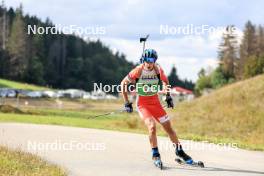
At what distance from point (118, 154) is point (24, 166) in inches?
124

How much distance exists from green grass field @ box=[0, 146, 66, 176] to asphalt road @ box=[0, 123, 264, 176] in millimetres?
419

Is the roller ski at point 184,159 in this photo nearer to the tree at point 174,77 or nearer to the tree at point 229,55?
the tree at point 229,55

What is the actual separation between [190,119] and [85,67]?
127m

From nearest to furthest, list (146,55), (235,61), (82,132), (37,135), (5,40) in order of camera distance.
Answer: (146,55)
(37,135)
(82,132)
(235,61)
(5,40)

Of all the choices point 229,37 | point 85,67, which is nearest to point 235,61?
point 229,37

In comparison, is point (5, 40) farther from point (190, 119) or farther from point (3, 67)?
point (190, 119)

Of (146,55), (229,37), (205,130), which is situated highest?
(229,37)

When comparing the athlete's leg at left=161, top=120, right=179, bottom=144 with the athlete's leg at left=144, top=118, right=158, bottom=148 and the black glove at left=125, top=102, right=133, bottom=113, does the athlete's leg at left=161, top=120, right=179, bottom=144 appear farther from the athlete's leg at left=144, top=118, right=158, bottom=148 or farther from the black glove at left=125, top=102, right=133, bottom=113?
the black glove at left=125, top=102, right=133, bottom=113

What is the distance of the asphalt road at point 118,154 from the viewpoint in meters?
11.1

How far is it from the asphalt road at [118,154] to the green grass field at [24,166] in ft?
1.37

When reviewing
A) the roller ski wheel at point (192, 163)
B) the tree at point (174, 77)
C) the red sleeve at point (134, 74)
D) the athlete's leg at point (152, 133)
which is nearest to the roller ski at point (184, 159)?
the roller ski wheel at point (192, 163)

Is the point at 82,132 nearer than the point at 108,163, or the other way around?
the point at 108,163

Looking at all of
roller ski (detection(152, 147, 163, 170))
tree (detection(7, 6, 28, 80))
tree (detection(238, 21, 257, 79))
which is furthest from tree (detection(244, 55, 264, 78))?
roller ski (detection(152, 147, 163, 170))

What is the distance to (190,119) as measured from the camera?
3625 centimetres
